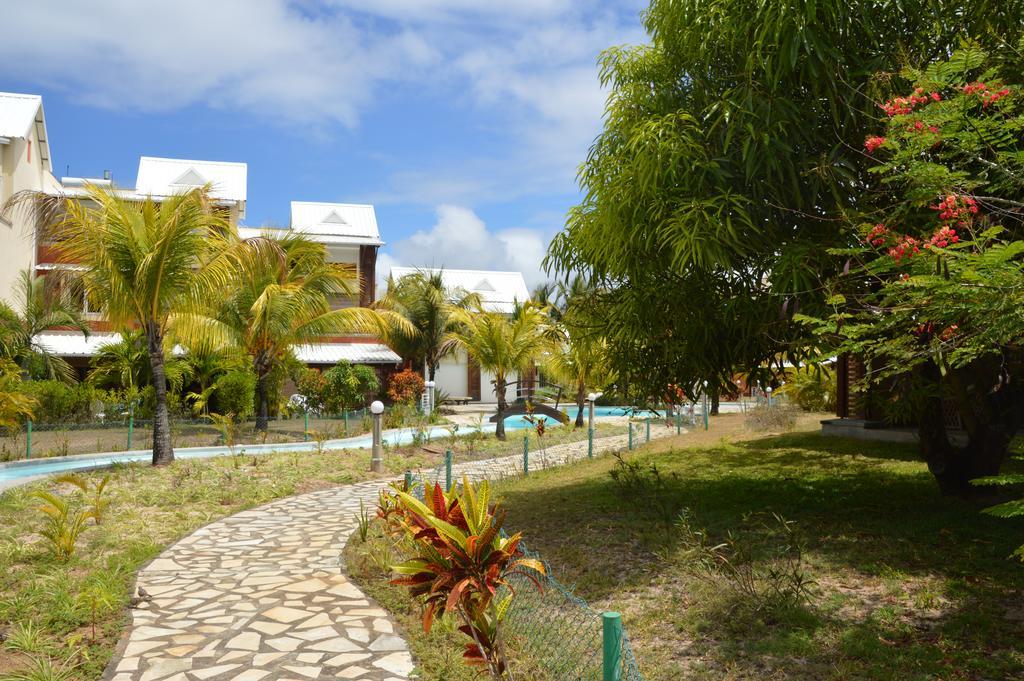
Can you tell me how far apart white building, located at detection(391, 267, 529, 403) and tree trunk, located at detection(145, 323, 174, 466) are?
21060 millimetres

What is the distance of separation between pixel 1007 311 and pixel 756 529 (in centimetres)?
478

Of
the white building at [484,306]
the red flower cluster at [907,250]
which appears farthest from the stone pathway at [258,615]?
the white building at [484,306]

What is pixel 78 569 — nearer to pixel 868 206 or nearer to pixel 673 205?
pixel 673 205

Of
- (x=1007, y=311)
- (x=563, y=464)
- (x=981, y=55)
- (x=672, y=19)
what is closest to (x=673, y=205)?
(x=672, y=19)

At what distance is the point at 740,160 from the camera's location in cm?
712

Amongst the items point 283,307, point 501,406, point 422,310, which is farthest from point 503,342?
point 422,310

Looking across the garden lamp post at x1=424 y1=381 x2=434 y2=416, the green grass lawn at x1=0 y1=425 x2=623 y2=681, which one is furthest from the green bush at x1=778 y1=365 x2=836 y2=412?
the garden lamp post at x1=424 y1=381 x2=434 y2=416

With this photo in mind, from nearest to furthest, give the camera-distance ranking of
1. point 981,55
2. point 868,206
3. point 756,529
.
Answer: point 981,55
point 868,206
point 756,529

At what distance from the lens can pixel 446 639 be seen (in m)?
5.29

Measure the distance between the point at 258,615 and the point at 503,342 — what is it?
1288 cm

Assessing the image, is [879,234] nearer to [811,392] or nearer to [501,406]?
[501,406]

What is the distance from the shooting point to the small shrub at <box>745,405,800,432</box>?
1680cm

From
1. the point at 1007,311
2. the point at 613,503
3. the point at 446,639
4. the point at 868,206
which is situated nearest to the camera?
the point at 1007,311

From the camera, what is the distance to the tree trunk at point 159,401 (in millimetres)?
12648
